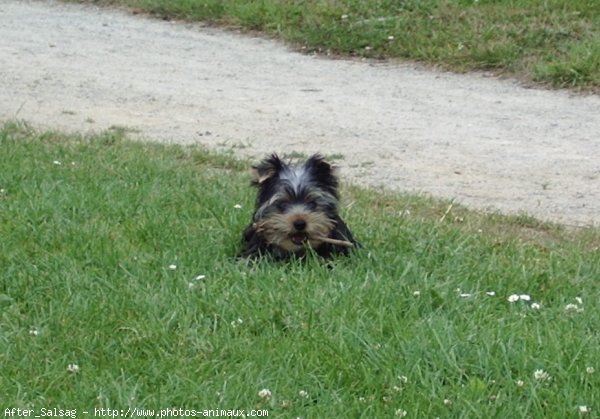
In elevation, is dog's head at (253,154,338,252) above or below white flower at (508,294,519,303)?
above

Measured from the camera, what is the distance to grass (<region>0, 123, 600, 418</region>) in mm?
4234

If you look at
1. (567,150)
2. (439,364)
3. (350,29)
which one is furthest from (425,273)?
(350,29)

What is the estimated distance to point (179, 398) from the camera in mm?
4227

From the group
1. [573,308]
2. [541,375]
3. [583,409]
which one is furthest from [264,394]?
[573,308]

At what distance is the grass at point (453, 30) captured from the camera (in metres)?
11.4

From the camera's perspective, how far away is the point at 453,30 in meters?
12.4

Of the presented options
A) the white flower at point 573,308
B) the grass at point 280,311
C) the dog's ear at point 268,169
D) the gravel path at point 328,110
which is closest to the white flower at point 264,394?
the grass at point 280,311

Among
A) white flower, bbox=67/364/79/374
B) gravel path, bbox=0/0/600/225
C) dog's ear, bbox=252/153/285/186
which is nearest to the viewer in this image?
white flower, bbox=67/364/79/374

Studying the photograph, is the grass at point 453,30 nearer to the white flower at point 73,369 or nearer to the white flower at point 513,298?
the white flower at point 513,298

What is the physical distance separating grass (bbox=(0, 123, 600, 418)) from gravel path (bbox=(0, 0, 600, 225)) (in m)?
1.26

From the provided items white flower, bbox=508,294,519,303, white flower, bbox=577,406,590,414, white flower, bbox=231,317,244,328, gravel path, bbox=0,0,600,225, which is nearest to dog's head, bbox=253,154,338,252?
white flower, bbox=231,317,244,328

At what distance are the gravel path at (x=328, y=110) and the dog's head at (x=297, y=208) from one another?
2178 millimetres

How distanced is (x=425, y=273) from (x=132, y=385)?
5.93ft

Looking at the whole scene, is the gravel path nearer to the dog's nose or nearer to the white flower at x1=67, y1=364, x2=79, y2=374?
the dog's nose
